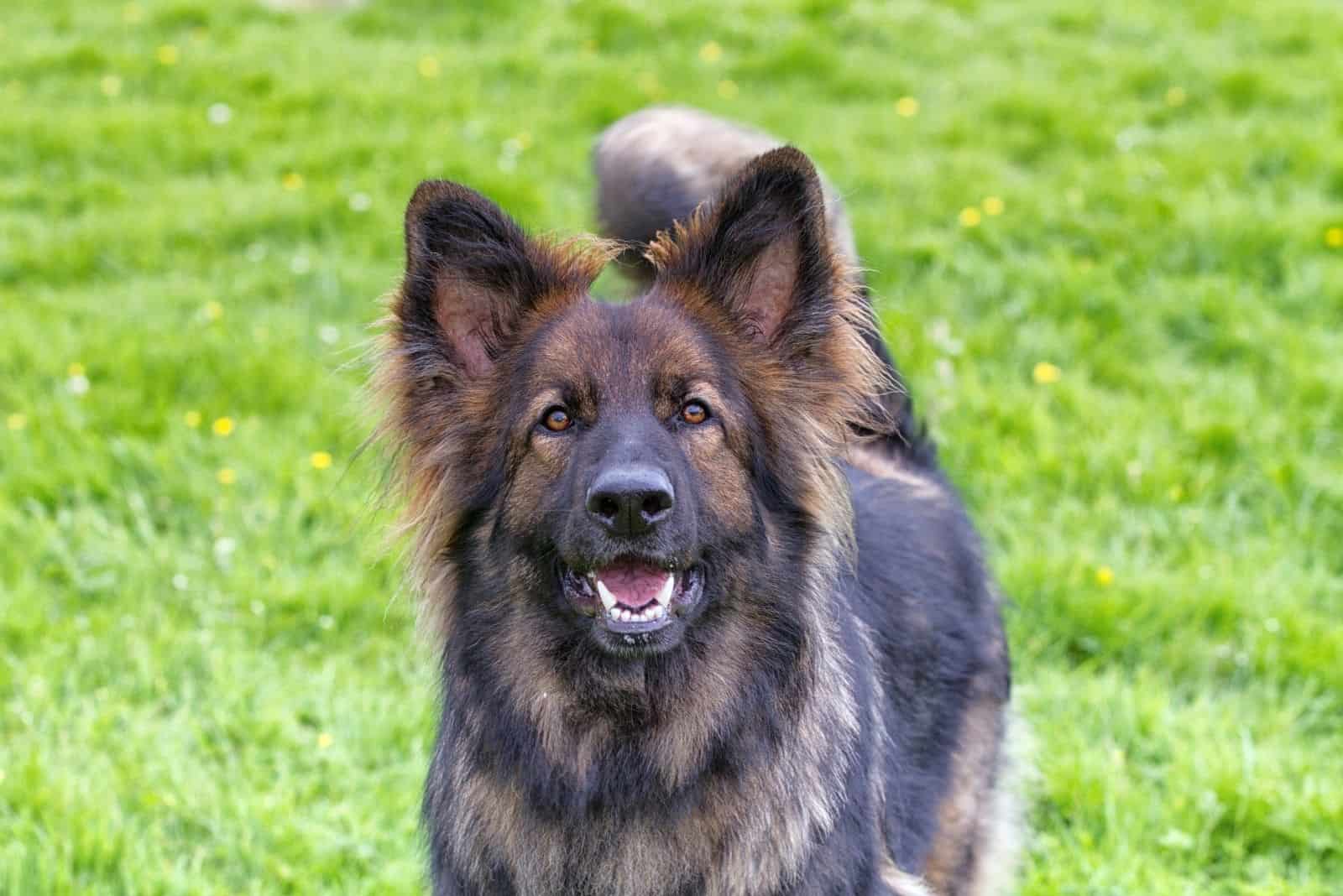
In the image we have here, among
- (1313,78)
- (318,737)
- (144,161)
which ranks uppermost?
(1313,78)

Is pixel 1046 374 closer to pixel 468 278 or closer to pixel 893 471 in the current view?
pixel 893 471

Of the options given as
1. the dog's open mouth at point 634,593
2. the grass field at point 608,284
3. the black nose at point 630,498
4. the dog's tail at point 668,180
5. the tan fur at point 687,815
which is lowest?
the grass field at point 608,284

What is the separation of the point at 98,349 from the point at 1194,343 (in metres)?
5.16

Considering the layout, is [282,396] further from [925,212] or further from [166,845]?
[925,212]

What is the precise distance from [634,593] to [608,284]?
5.15 feet

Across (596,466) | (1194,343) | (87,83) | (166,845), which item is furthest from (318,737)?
(87,83)

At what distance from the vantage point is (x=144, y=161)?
26.8ft

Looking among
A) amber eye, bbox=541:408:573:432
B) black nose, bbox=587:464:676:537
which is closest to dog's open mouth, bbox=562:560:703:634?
black nose, bbox=587:464:676:537

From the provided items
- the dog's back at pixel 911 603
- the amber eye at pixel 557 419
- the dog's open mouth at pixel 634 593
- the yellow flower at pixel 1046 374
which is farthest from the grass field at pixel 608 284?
the dog's open mouth at pixel 634 593

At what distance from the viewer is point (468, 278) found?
3.20m

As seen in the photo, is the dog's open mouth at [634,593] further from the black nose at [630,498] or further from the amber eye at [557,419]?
the amber eye at [557,419]

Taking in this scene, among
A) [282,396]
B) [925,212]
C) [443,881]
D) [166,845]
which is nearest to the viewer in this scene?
[443,881]

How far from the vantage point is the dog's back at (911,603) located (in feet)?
12.1

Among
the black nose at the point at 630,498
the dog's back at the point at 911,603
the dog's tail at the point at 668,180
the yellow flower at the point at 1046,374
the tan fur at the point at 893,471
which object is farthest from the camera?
the yellow flower at the point at 1046,374
